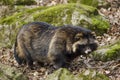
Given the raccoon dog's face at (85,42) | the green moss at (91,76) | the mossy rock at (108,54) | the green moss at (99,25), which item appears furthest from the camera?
the green moss at (99,25)

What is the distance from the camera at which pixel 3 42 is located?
1322 cm

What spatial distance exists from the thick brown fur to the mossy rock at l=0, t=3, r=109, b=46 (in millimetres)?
2192

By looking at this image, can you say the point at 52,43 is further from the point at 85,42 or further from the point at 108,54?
the point at 108,54

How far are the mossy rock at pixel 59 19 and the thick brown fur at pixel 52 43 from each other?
2.19 m

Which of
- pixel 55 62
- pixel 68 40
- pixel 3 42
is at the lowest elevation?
pixel 3 42

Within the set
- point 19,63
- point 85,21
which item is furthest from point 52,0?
point 19,63

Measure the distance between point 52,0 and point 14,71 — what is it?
28.2 ft

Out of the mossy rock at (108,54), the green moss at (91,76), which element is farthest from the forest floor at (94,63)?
the green moss at (91,76)

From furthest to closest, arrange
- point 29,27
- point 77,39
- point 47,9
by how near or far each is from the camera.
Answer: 1. point 47,9
2. point 29,27
3. point 77,39

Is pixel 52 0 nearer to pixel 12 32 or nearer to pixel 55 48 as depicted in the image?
pixel 12 32

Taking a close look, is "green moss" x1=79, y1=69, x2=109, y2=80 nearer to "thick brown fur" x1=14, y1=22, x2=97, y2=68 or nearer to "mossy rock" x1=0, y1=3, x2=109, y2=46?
"thick brown fur" x1=14, y1=22, x2=97, y2=68

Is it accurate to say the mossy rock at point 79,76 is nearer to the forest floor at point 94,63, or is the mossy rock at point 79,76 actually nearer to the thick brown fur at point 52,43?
the forest floor at point 94,63

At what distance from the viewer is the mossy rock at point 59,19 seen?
12.8m

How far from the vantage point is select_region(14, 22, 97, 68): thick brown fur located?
930 cm
